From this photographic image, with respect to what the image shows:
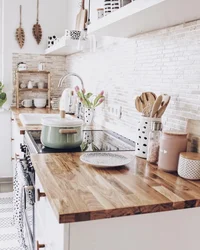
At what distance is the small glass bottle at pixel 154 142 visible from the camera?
1558 mm

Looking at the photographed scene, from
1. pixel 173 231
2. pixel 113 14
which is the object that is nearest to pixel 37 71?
pixel 113 14

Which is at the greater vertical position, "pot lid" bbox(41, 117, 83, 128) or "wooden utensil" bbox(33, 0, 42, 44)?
"wooden utensil" bbox(33, 0, 42, 44)

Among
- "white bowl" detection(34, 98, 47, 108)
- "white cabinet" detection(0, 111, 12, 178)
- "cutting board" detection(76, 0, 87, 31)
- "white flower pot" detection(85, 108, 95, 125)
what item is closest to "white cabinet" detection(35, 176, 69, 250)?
"white flower pot" detection(85, 108, 95, 125)

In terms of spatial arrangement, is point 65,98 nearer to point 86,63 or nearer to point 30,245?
point 86,63

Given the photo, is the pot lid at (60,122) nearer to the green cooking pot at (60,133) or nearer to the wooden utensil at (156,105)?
the green cooking pot at (60,133)

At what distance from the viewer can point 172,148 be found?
142 cm

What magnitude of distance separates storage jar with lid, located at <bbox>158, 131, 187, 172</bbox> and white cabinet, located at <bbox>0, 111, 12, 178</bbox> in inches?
105

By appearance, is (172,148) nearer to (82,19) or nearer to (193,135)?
(193,135)

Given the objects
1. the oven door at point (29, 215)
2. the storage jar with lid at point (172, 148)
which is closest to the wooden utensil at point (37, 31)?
the oven door at point (29, 215)

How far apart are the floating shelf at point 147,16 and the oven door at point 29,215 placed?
1.00 metres

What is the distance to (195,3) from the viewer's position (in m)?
1.26

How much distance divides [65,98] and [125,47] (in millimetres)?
1301

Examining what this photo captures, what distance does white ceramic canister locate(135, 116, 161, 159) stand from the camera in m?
1.66

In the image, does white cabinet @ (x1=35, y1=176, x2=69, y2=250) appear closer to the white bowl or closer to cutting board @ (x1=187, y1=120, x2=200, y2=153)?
cutting board @ (x1=187, y1=120, x2=200, y2=153)
